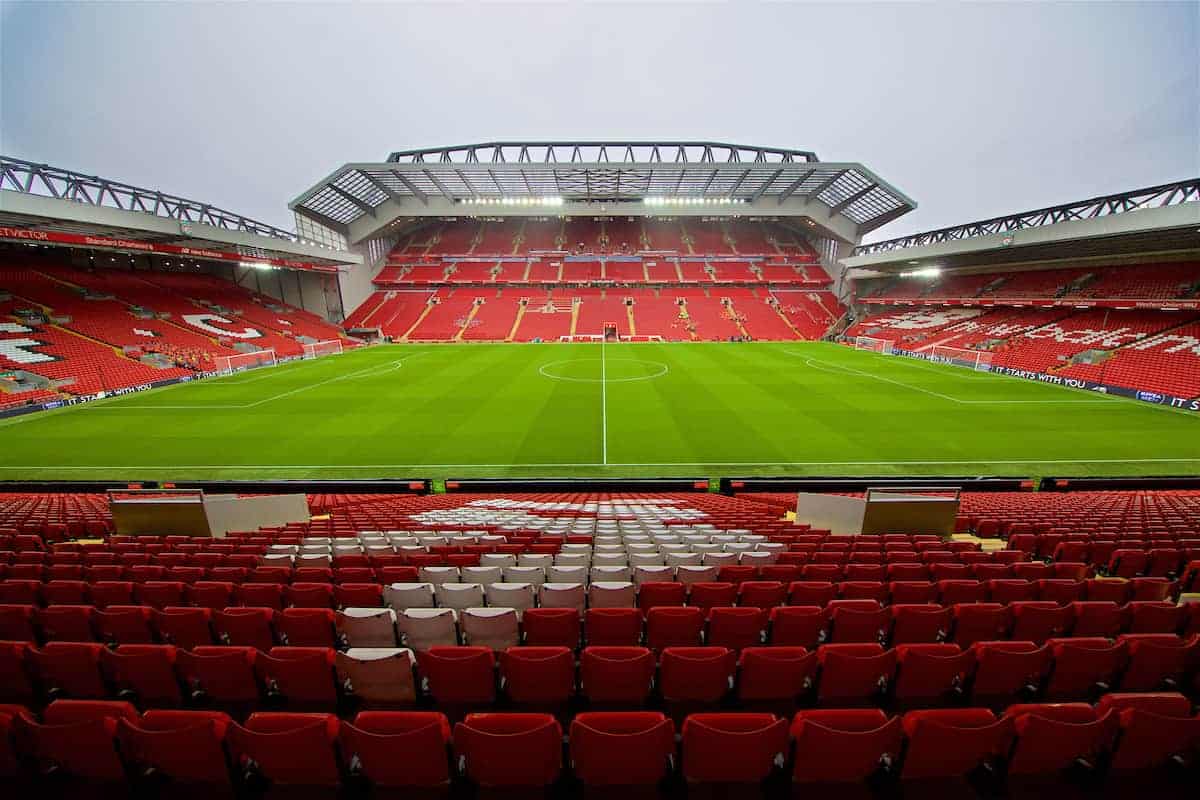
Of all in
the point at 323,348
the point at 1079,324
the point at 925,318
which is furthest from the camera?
the point at 925,318

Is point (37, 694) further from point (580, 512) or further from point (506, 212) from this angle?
point (506, 212)

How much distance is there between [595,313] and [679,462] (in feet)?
140

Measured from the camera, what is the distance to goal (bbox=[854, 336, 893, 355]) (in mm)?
40969

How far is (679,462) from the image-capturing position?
51.9ft

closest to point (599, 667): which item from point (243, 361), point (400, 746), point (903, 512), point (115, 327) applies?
point (400, 746)

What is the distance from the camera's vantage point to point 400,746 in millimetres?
2629

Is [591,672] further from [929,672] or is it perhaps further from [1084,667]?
[1084,667]

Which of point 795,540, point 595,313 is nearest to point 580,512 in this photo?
point 795,540

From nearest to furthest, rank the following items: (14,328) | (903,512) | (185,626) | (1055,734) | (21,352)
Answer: (1055,734), (185,626), (903,512), (21,352), (14,328)

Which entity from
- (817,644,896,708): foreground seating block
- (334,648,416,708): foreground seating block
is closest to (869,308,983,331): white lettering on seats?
(817,644,896,708): foreground seating block

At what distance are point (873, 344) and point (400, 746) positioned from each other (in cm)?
4925

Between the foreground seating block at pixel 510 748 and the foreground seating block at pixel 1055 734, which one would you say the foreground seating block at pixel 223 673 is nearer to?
the foreground seating block at pixel 510 748

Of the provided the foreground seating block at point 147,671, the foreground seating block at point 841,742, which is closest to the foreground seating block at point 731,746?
the foreground seating block at point 841,742

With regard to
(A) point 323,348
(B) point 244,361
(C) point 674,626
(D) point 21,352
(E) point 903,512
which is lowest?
(E) point 903,512
